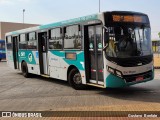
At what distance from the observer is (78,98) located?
1088cm

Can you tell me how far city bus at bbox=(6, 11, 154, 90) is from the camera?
1082 cm

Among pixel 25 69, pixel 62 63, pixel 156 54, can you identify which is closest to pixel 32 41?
pixel 25 69

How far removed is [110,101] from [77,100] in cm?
109

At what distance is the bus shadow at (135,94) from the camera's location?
10.5 m

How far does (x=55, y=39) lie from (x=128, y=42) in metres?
4.34

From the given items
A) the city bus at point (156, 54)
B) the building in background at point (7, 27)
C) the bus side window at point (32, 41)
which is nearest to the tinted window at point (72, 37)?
the bus side window at point (32, 41)

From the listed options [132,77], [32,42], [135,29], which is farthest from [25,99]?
[32,42]

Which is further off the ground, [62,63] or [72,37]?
[72,37]

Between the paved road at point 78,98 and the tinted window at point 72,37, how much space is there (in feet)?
5.83

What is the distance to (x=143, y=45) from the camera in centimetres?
1155

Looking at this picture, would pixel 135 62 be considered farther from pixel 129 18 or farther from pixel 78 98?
pixel 78 98

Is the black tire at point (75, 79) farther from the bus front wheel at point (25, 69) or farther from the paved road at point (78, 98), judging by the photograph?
the bus front wheel at point (25, 69)

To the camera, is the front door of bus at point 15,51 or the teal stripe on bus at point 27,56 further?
the front door of bus at point 15,51

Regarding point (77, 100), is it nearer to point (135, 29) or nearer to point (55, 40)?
point (135, 29)
